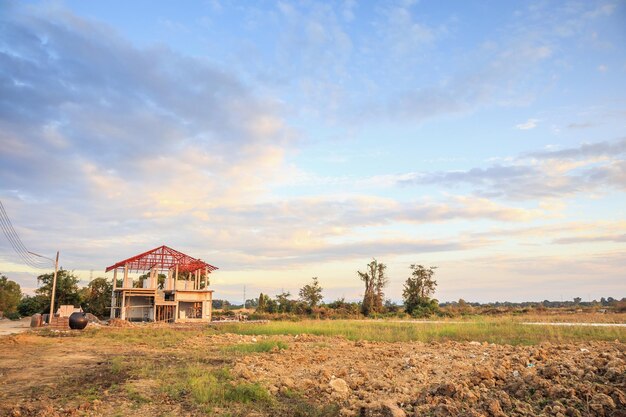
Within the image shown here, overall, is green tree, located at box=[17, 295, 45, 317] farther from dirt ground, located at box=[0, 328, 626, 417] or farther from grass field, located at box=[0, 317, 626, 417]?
dirt ground, located at box=[0, 328, 626, 417]

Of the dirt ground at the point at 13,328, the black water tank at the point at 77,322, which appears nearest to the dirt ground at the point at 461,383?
the black water tank at the point at 77,322

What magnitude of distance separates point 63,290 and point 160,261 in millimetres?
15160

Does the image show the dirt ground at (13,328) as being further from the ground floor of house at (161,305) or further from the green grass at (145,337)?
the ground floor of house at (161,305)

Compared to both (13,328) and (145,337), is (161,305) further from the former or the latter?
(145,337)

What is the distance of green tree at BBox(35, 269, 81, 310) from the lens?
45.7 meters

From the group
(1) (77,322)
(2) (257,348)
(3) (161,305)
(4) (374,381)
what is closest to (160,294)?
(3) (161,305)

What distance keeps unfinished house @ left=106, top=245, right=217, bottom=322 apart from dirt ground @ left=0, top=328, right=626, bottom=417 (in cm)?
→ 2087

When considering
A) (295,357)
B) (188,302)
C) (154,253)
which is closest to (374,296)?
(188,302)

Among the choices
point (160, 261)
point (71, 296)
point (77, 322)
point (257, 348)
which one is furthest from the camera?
point (71, 296)

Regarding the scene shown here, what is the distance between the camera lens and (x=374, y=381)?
32.6 feet

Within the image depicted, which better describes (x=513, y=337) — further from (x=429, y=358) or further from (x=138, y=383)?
(x=138, y=383)

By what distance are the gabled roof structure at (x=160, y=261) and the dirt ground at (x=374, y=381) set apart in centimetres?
2042

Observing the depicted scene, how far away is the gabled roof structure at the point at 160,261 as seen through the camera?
1463 inches

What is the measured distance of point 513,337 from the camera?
19.2 meters
